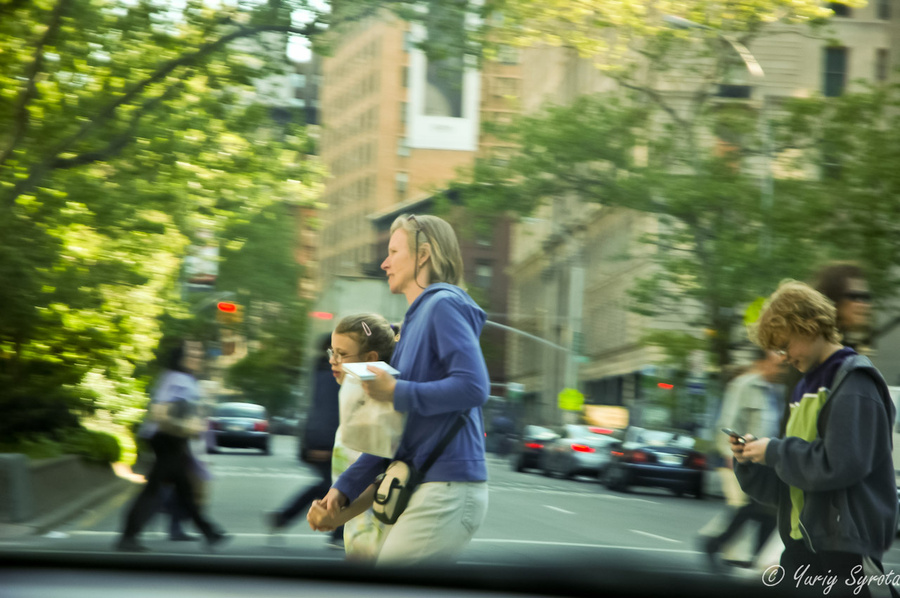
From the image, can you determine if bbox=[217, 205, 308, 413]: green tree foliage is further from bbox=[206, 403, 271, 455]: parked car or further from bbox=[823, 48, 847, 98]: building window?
bbox=[823, 48, 847, 98]: building window

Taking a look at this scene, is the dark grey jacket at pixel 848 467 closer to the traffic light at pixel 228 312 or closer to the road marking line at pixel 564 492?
the road marking line at pixel 564 492

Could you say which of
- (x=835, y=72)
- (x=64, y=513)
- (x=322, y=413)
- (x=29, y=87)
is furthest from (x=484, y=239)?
(x=29, y=87)

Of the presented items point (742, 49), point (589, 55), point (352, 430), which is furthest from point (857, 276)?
point (352, 430)

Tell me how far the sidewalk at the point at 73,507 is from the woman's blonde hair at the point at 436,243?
69 cm

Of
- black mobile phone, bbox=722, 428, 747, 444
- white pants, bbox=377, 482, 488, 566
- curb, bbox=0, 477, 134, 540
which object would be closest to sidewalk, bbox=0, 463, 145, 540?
curb, bbox=0, 477, 134, 540

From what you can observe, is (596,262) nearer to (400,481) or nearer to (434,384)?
(434,384)

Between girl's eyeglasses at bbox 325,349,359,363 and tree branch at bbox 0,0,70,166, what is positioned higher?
tree branch at bbox 0,0,70,166

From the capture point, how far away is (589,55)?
1.97 metres

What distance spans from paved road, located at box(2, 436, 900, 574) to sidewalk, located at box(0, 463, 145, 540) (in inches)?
1.3

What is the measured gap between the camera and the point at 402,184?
1882 mm

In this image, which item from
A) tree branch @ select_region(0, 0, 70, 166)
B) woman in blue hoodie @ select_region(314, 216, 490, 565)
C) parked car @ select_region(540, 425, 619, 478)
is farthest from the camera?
tree branch @ select_region(0, 0, 70, 166)

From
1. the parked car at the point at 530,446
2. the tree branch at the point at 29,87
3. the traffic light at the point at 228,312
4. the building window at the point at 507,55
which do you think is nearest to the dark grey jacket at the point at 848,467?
the parked car at the point at 530,446

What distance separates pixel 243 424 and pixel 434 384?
466 mm

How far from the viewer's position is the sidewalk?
5.57 ft
